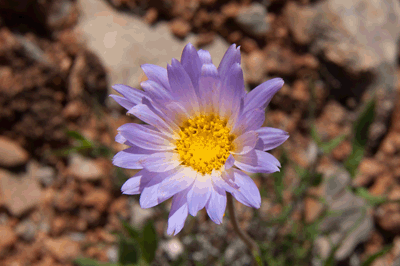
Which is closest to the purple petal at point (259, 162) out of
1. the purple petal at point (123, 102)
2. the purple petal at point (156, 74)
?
the purple petal at point (156, 74)

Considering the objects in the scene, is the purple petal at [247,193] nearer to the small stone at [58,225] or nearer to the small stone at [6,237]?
the small stone at [58,225]

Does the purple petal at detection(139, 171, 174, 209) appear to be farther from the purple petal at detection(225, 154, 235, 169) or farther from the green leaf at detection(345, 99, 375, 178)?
the green leaf at detection(345, 99, 375, 178)

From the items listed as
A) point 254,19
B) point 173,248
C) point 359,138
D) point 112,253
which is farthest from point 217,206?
point 254,19

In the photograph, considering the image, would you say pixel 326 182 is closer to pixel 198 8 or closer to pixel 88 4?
pixel 198 8

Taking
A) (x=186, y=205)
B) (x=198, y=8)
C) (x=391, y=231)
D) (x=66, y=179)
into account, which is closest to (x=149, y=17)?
(x=198, y=8)

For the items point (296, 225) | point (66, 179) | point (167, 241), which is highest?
point (296, 225)

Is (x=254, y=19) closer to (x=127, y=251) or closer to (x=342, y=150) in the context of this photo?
(x=342, y=150)
